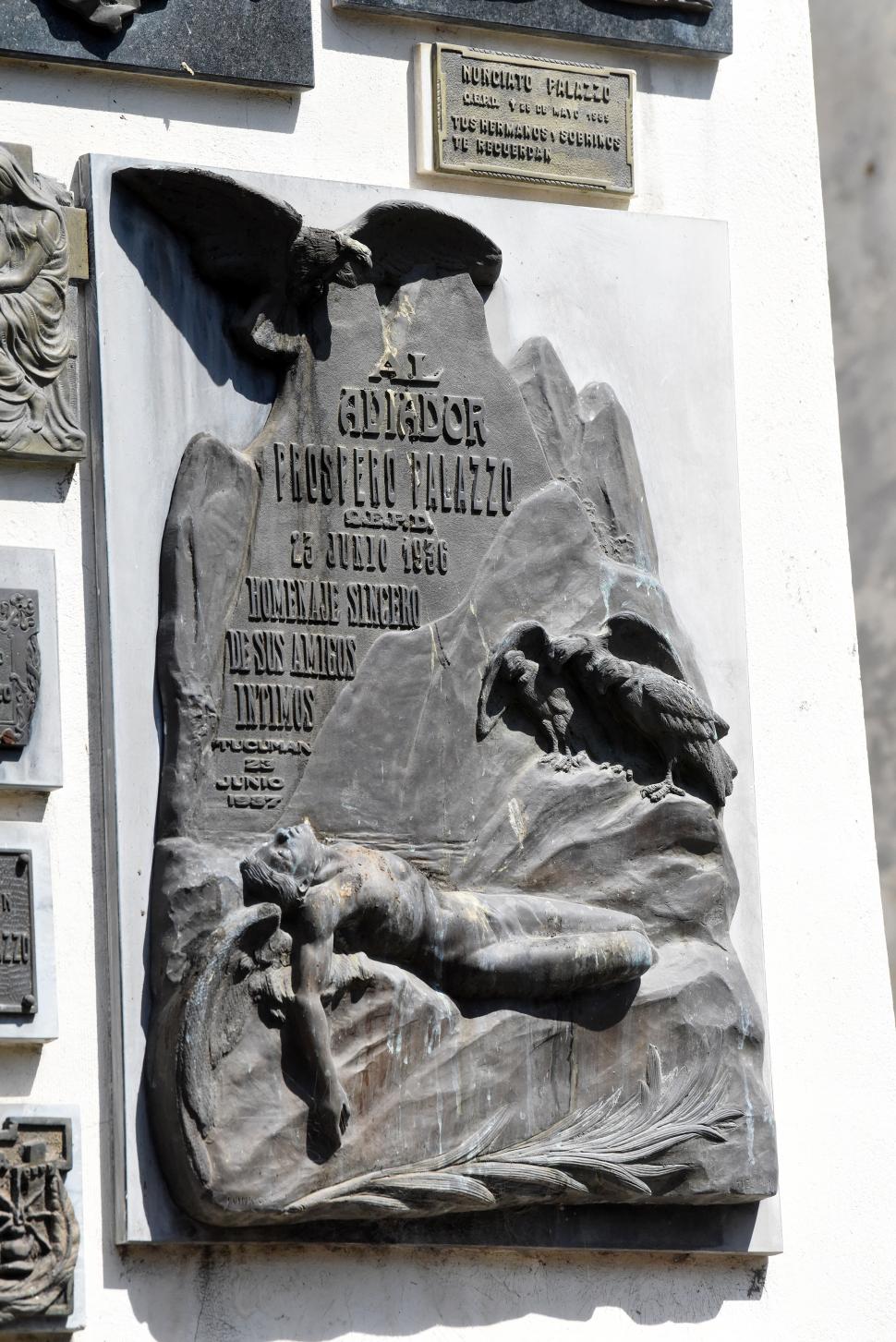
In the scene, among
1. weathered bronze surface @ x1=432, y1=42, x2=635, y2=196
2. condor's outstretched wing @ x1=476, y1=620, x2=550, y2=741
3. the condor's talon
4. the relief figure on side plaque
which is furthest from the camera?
weathered bronze surface @ x1=432, y1=42, x2=635, y2=196

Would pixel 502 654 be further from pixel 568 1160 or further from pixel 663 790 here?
pixel 568 1160

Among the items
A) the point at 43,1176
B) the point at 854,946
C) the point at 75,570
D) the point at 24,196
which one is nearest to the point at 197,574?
the point at 75,570

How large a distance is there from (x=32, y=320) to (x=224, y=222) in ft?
2.31

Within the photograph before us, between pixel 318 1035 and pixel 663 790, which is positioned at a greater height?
pixel 663 790

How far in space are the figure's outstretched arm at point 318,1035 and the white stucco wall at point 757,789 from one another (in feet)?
1.67

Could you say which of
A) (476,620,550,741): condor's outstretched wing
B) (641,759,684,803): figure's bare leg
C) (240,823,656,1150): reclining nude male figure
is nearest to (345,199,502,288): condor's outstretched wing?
(476,620,550,741): condor's outstretched wing

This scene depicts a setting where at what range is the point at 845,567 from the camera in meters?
10.3

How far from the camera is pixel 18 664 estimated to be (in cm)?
884

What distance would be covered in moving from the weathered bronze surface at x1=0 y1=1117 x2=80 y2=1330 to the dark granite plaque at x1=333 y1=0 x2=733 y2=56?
3892mm

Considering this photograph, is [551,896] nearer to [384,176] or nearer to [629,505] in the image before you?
[629,505]

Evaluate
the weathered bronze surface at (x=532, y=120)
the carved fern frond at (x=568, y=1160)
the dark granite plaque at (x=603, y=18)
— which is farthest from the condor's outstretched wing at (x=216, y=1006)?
the dark granite plaque at (x=603, y=18)

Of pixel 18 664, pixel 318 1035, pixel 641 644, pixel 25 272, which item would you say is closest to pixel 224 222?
pixel 25 272

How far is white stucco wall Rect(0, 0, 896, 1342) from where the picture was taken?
28.9 feet

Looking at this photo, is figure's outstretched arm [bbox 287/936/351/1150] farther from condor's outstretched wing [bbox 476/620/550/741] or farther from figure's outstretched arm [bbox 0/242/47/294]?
figure's outstretched arm [bbox 0/242/47/294]
